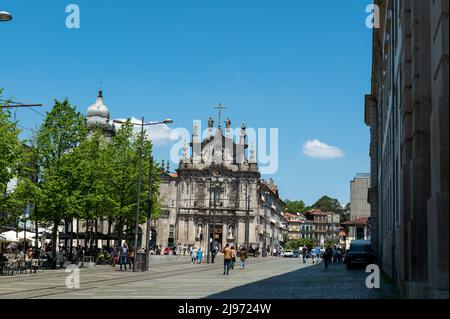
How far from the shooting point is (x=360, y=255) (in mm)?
46781

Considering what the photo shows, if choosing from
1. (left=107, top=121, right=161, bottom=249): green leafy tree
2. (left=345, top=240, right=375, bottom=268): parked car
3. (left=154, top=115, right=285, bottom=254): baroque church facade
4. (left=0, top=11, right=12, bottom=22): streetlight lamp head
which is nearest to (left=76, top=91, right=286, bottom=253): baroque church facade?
(left=154, top=115, right=285, bottom=254): baroque church facade

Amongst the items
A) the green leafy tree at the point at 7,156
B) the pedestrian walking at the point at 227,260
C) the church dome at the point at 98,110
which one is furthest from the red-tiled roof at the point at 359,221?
the green leafy tree at the point at 7,156

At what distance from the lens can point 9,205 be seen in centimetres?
3400

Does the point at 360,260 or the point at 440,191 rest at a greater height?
the point at 440,191

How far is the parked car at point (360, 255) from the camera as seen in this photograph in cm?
4666

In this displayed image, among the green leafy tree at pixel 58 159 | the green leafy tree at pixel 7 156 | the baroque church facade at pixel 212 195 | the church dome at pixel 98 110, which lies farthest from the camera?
the baroque church facade at pixel 212 195

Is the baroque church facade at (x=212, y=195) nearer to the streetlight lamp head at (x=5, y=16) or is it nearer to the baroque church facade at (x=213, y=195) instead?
the baroque church facade at (x=213, y=195)

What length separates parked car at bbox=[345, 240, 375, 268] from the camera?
153 ft

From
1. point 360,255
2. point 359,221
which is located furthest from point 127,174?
point 359,221

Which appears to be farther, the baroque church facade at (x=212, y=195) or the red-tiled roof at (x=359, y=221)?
the baroque church facade at (x=212, y=195)
